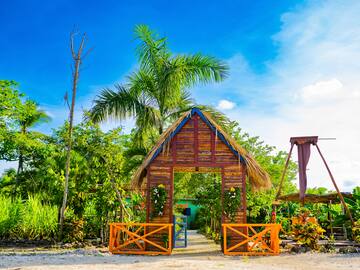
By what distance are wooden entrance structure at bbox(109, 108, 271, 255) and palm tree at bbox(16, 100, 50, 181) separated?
40.0ft

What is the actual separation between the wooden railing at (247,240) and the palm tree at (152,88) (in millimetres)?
5794

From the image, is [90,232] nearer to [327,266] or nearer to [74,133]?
[74,133]

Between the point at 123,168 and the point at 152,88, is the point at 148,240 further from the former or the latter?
the point at 152,88

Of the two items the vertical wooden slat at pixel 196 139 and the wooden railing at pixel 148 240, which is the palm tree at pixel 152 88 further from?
the wooden railing at pixel 148 240

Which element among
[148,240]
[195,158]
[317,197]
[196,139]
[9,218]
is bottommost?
[148,240]

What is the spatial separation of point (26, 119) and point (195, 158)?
51.1 feet

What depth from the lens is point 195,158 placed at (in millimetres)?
12742

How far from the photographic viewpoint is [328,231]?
56.7 feet

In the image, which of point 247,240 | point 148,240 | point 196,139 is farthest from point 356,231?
point 148,240

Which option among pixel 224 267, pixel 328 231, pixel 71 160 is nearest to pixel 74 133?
pixel 71 160

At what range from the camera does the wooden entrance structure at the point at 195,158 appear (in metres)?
12.6

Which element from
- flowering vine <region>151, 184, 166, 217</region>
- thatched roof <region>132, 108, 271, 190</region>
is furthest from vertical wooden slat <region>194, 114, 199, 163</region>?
flowering vine <region>151, 184, 166, 217</region>

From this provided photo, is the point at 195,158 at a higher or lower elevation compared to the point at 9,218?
higher

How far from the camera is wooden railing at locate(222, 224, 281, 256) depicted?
38.4 ft
